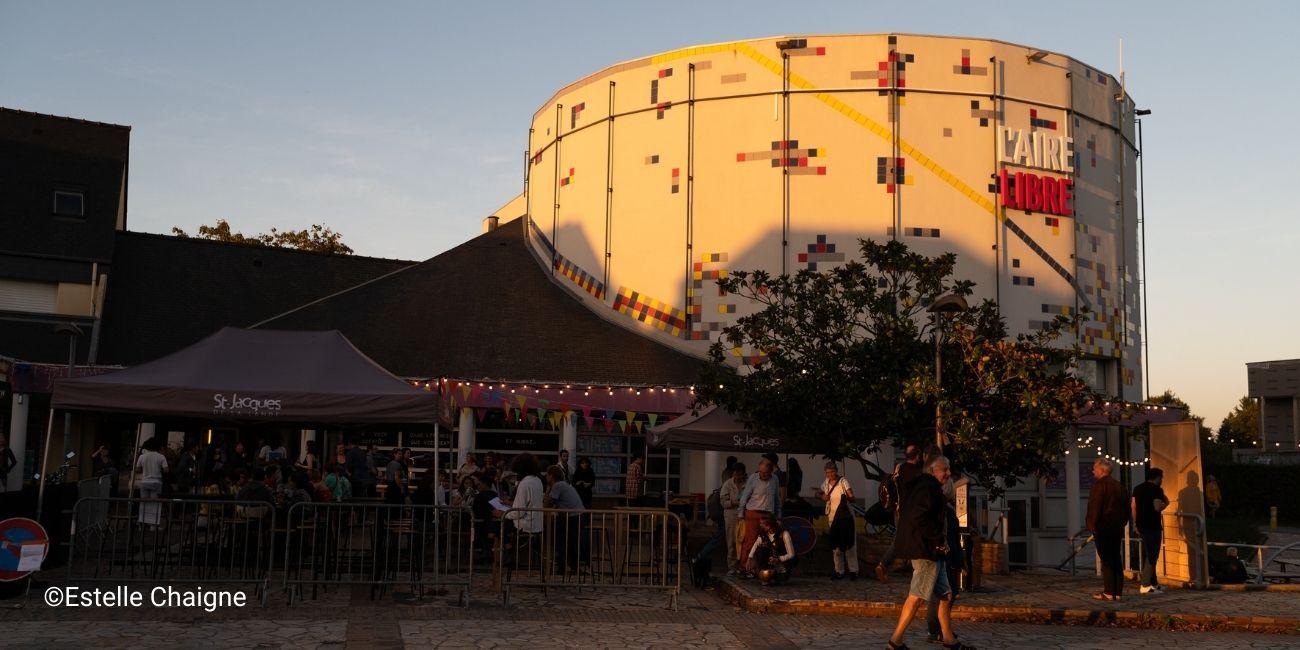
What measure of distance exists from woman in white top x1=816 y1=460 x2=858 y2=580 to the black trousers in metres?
3.28

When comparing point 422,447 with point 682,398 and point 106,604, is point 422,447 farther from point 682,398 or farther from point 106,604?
point 106,604

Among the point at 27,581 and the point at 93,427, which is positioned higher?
the point at 93,427

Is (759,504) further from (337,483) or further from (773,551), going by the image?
(337,483)

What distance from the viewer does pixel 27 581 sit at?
499 inches

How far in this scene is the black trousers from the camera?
49.1ft

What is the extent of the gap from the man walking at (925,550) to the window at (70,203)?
26754 millimetres

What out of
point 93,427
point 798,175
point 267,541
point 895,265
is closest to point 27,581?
point 267,541

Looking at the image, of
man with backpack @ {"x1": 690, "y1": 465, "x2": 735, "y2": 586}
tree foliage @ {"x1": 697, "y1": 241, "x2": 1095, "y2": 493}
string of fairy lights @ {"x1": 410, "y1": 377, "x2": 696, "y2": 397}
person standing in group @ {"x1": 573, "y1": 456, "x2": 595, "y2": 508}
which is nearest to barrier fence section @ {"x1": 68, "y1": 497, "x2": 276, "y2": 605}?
man with backpack @ {"x1": 690, "y1": 465, "x2": 735, "y2": 586}

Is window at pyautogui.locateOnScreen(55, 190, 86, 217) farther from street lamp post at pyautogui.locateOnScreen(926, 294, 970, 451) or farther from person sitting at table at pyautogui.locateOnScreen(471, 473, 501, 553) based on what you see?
street lamp post at pyautogui.locateOnScreen(926, 294, 970, 451)

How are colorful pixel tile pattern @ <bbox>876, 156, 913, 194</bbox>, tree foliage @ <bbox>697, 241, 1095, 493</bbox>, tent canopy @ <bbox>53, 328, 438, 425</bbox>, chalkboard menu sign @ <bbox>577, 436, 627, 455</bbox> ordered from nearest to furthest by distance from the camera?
tent canopy @ <bbox>53, 328, 438, 425</bbox> < tree foliage @ <bbox>697, 241, 1095, 493</bbox> < colorful pixel tile pattern @ <bbox>876, 156, 913, 194</bbox> < chalkboard menu sign @ <bbox>577, 436, 627, 455</bbox>

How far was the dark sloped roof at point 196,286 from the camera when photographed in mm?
28734

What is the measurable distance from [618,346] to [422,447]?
5.58 m

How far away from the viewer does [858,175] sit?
2895 centimetres

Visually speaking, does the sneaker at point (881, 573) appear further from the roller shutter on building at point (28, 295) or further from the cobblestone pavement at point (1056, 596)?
the roller shutter on building at point (28, 295)
